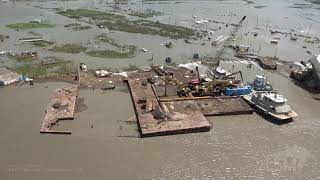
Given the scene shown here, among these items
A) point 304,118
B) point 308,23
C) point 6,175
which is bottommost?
point 6,175

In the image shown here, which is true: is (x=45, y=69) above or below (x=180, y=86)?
below

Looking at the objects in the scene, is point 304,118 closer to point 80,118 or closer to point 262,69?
point 262,69

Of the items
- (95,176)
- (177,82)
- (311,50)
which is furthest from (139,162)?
(311,50)

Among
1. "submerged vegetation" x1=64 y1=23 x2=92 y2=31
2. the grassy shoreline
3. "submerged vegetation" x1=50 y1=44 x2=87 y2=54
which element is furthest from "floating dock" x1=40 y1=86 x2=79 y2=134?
the grassy shoreline

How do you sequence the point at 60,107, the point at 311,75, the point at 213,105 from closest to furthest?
the point at 60,107, the point at 213,105, the point at 311,75

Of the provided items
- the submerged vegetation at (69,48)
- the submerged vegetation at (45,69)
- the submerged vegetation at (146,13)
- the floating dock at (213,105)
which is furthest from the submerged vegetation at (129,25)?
the floating dock at (213,105)

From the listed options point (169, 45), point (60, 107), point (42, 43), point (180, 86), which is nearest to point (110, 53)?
point (169, 45)

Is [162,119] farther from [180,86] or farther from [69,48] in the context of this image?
[69,48]
